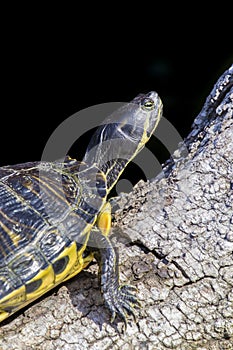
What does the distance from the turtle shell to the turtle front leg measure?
0.10m

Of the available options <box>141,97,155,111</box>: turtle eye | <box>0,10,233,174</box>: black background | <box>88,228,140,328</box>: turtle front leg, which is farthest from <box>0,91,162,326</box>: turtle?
<box>0,10,233,174</box>: black background

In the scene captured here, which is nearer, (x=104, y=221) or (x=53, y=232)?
(x=53, y=232)

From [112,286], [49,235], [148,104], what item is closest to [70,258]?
[49,235]

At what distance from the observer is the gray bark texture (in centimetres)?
221

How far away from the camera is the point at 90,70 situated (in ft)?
15.0

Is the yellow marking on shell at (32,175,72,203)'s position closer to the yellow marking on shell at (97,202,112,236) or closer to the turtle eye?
the yellow marking on shell at (97,202,112,236)

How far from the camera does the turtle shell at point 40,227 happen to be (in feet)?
7.67

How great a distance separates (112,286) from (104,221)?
1.32 ft

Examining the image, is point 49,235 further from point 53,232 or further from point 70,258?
point 70,258

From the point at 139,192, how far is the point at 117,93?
185cm

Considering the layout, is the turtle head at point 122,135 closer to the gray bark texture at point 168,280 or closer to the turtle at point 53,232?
the turtle at point 53,232

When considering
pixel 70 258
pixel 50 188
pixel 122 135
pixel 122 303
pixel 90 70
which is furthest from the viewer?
pixel 90 70

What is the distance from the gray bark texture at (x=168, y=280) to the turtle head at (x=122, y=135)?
0.41 meters

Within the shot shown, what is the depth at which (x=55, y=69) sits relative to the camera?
15.1 feet
